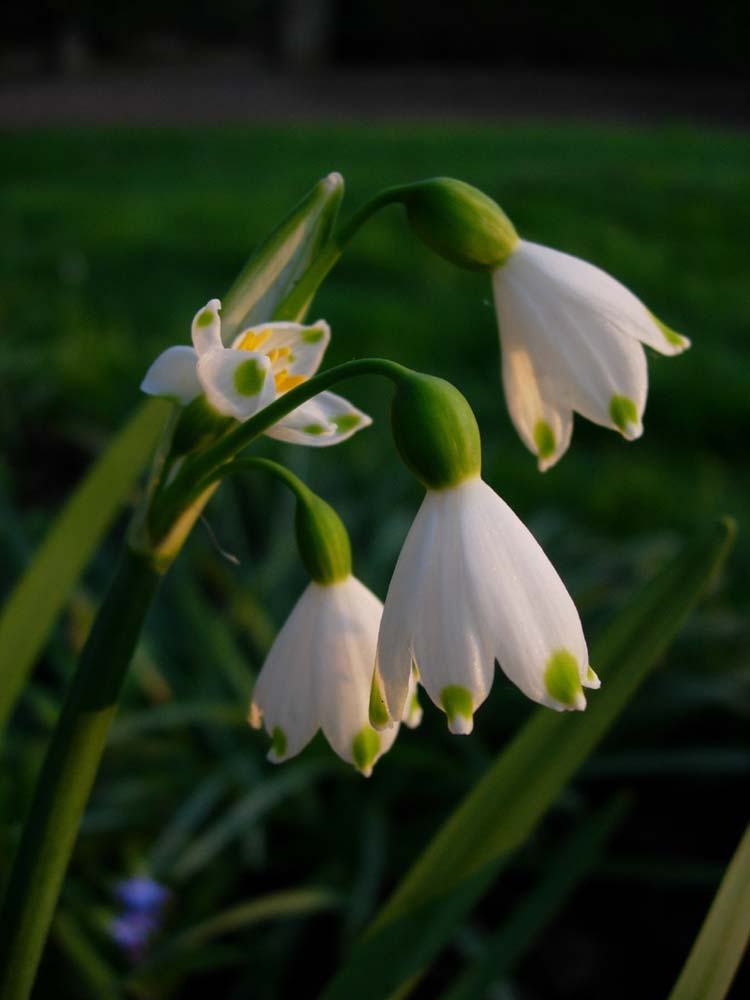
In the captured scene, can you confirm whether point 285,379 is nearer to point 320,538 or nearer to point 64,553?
point 320,538

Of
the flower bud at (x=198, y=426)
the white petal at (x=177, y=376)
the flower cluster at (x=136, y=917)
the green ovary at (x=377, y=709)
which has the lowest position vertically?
the flower cluster at (x=136, y=917)

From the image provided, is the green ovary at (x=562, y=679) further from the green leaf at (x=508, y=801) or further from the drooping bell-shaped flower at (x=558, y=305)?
the green leaf at (x=508, y=801)

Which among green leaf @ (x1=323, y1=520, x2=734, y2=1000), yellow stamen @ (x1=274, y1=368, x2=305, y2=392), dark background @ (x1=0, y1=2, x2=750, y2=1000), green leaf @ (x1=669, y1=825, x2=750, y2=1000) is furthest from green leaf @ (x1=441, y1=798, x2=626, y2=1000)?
yellow stamen @ (x1=274, y1=368, x2=305, y2=392)

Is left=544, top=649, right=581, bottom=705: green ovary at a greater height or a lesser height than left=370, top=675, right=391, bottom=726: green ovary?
greater

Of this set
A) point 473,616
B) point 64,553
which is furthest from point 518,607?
point 64,553

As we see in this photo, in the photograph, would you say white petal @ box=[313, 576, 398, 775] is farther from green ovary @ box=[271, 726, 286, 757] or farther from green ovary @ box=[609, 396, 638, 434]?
green ovary @ box=[609, 396, 638, 434]

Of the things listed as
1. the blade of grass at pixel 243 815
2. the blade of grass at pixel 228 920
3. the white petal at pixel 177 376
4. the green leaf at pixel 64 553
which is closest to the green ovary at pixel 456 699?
the white petal at pixel 177 376
